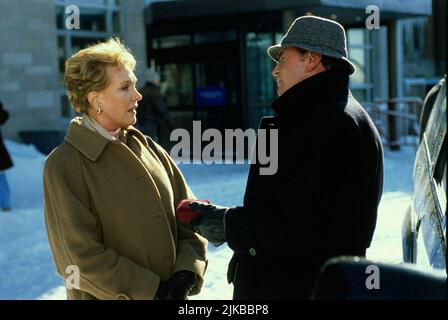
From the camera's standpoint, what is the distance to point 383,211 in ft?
25.5

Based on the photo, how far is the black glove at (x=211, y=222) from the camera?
247cm

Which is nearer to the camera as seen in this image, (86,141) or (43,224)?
(86,141)

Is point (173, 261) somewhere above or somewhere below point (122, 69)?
below

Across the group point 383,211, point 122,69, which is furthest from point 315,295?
point 383,211

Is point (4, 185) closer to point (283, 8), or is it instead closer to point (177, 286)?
point (283, 8)

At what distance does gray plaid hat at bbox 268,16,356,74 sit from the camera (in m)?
2.35

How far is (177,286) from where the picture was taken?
253 centimetres

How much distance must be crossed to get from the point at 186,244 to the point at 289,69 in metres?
0.84

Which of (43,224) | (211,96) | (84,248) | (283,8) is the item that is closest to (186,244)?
(84,248)
